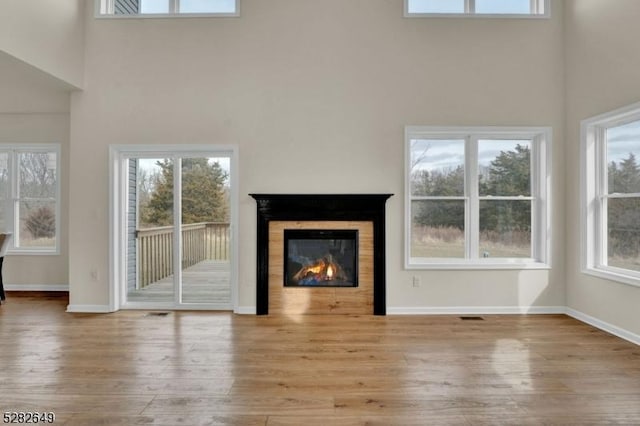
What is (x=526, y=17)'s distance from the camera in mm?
4605

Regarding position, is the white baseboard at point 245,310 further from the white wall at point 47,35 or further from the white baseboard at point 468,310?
the white wall at point 47,35

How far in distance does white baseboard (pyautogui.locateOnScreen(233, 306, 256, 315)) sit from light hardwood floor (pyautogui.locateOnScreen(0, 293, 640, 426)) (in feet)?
0.72

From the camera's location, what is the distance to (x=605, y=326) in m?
3.98

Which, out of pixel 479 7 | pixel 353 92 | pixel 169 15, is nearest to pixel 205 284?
pixel 353 92

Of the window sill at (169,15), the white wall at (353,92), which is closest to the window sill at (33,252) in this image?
the white wall at (353,92)

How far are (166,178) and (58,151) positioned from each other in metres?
2.46

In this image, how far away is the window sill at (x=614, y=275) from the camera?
3.65 metres

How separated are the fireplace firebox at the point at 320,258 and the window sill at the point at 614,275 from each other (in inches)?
101

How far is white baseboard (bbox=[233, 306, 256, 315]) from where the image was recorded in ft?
15.1

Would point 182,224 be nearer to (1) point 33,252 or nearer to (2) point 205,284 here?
(2) point 205,284

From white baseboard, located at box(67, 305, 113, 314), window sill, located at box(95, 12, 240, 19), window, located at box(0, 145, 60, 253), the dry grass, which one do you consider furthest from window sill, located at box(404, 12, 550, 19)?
window, located at box(0, 145, 60, 253)

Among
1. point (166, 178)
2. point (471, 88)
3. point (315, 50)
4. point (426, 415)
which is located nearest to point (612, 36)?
point (471, 88)

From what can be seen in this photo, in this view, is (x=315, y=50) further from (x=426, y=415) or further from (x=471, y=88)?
(x=426, y=415)

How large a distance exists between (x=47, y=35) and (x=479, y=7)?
16.2ft
